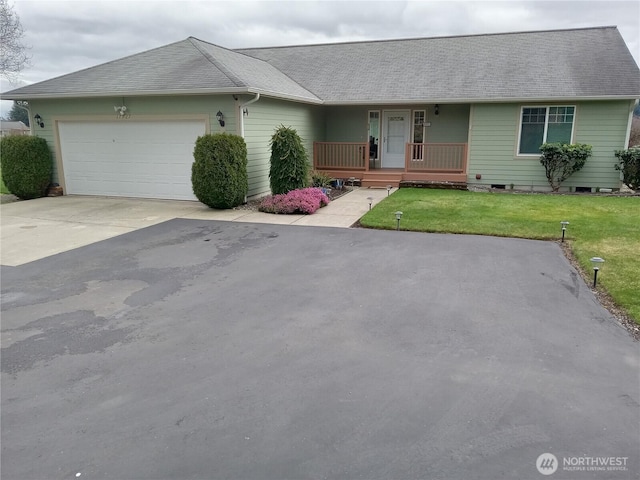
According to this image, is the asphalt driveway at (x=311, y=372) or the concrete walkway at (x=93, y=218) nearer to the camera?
the asphalt driveway at (x=311, y=372)

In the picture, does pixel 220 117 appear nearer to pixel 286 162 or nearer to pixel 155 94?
pixel 155 94

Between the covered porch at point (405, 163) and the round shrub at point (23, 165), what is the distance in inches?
322

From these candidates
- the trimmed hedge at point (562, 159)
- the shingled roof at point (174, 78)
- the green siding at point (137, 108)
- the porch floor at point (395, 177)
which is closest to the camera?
the shingled roof at point (174, 78)

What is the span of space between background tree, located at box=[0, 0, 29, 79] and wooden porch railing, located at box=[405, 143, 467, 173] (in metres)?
26.3

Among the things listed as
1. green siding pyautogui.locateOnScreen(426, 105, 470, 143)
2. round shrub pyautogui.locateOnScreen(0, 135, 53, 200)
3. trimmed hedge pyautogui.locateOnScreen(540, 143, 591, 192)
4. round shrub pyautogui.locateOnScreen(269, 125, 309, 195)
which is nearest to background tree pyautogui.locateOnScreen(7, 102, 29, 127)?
round shrub pyautogui.locateOnScreen(0, 135, 53, 200)

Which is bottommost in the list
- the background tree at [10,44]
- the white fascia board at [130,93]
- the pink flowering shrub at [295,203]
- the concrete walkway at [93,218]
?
the concrete walkway at [93,218]

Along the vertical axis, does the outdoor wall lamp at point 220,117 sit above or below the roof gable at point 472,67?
below

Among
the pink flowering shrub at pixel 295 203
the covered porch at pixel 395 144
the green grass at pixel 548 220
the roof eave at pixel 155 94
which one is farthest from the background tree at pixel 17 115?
the green grass at pixel 548 220

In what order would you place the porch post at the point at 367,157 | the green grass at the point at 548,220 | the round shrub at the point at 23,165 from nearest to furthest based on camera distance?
the green grass at the point at 548,220, the round shrub at the point at 23,165, the porch post at the point at 367,157

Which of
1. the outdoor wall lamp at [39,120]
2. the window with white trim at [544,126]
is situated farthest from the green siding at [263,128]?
the window with white trim at [544,126]

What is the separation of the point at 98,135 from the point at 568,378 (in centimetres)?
1283

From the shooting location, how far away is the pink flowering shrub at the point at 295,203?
10539 millimetres

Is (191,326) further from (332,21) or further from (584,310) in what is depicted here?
(332,21)

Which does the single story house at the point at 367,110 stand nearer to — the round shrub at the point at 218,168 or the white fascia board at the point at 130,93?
the white fascia board at the point at 130,93
